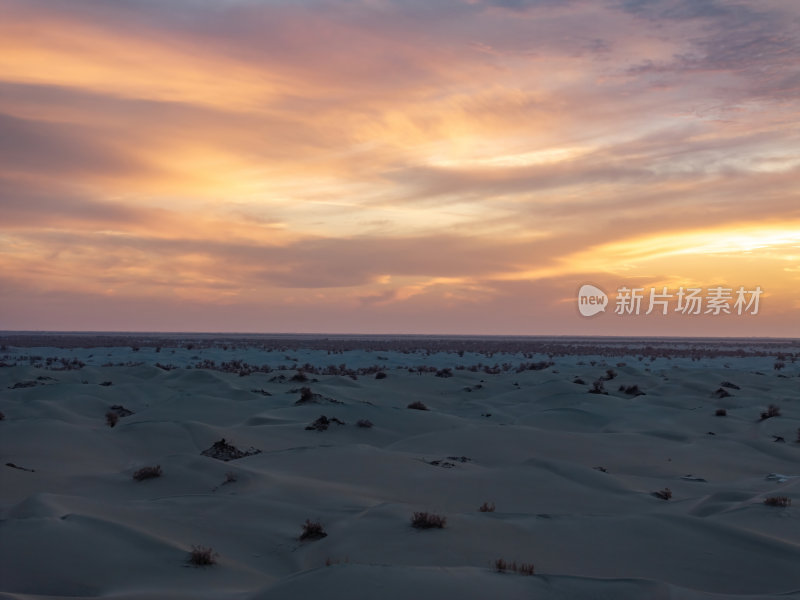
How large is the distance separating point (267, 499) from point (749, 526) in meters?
6.45

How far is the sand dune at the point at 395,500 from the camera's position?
7.17 m

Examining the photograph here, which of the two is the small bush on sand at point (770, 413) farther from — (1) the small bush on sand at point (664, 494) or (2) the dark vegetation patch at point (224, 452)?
(2) the dark vegetation patch at point (224, 452)

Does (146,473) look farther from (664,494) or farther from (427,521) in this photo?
(664,494)

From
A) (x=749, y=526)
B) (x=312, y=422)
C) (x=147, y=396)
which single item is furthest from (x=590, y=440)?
(x=147, y=396)

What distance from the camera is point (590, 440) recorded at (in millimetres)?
18172

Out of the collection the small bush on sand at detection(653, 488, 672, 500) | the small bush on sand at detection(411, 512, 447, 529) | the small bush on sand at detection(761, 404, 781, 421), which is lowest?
the small bush on sand at detection(653, 488, 672, 500)

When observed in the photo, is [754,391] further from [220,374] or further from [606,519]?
[606,519]

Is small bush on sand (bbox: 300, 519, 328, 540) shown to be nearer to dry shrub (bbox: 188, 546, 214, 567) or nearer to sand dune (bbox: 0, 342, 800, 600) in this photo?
sand dune (bbox: 0, 342, 800, 600)

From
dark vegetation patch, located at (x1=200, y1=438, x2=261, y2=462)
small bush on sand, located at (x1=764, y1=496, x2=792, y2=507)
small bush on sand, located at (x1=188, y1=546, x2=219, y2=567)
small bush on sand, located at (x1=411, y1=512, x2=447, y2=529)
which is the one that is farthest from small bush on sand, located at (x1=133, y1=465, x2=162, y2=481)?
small bush on sand, located at (x1=764, y1=496, x2=792, y2=507)

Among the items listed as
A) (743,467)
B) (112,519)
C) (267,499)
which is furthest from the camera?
(743,467)

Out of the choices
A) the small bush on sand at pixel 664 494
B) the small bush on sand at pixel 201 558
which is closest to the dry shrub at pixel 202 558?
the small bush on sand at pixel 201 558

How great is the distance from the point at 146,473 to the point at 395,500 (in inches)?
163

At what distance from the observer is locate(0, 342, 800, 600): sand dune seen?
23.5 feet

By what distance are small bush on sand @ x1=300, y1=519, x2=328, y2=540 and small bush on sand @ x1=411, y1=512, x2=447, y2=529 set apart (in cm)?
109
